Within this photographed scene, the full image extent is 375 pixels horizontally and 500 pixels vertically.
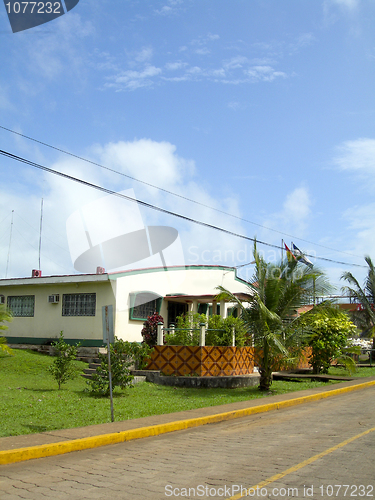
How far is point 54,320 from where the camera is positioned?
65.9 ft

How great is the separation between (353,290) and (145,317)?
16616 mm

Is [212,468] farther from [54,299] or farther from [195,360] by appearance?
[54,299]

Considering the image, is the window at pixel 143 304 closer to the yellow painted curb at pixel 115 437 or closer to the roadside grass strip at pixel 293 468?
the yellow painted curb at pixel 115 437

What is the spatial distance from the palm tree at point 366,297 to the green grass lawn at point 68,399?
14.5 m

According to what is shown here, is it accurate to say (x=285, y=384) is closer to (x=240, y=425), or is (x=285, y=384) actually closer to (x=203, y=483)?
(x=240, y=425)

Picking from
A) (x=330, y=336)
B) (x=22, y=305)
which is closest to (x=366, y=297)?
(x=330, y=336)

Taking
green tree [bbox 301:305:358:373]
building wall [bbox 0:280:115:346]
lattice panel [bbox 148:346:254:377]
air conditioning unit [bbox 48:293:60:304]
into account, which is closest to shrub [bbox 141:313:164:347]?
lattice panel [bbox 148:346:254:377]

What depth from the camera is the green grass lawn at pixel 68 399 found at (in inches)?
375

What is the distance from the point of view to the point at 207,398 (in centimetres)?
1377

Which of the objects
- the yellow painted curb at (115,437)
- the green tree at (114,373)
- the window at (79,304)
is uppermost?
the window at (79,304)

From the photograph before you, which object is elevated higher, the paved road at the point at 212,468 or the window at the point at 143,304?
the window at the point at 143,304

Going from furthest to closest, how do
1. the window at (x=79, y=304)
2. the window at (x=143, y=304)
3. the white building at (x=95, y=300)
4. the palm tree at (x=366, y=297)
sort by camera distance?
the palm tree at (x=366, y=297)
the window at (x=143, y=304)
the window at (x=79, y=304)
the white building at (x=95, y=300)

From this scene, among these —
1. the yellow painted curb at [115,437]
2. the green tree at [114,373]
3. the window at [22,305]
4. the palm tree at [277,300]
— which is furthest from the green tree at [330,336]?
the window at [22,305]

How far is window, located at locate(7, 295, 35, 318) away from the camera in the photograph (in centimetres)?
2094
